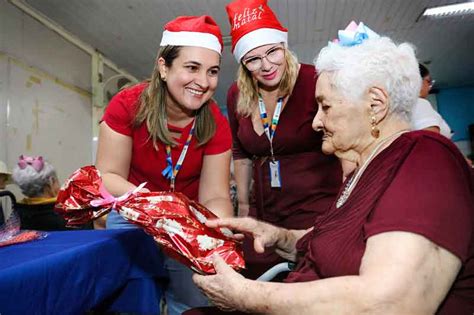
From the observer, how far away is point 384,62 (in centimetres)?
97

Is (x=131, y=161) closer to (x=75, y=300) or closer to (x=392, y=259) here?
(x=75, y=300)

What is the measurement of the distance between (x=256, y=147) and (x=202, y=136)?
34 cm

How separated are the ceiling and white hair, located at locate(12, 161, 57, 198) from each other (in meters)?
2.01

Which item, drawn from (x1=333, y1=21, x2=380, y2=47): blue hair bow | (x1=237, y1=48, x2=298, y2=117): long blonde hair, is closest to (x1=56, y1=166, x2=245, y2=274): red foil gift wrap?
(x1=333, y1=21, x2=380, y2=47): blue hair bow

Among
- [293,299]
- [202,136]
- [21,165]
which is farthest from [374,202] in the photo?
[21,165]

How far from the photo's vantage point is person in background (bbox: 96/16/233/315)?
1.64 metres

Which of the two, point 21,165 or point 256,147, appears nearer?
point 256,147

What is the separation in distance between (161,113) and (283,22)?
351cm

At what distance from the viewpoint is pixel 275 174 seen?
1915mm

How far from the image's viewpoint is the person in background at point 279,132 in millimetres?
1859

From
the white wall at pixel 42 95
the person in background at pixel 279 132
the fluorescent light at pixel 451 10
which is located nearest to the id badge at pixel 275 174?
the person in background at pixel 279 132

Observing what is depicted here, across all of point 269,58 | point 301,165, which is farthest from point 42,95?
point 301,165

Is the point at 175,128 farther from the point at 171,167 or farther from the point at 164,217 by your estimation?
the point at 164,217

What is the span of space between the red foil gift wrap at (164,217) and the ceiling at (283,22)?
3463mm
